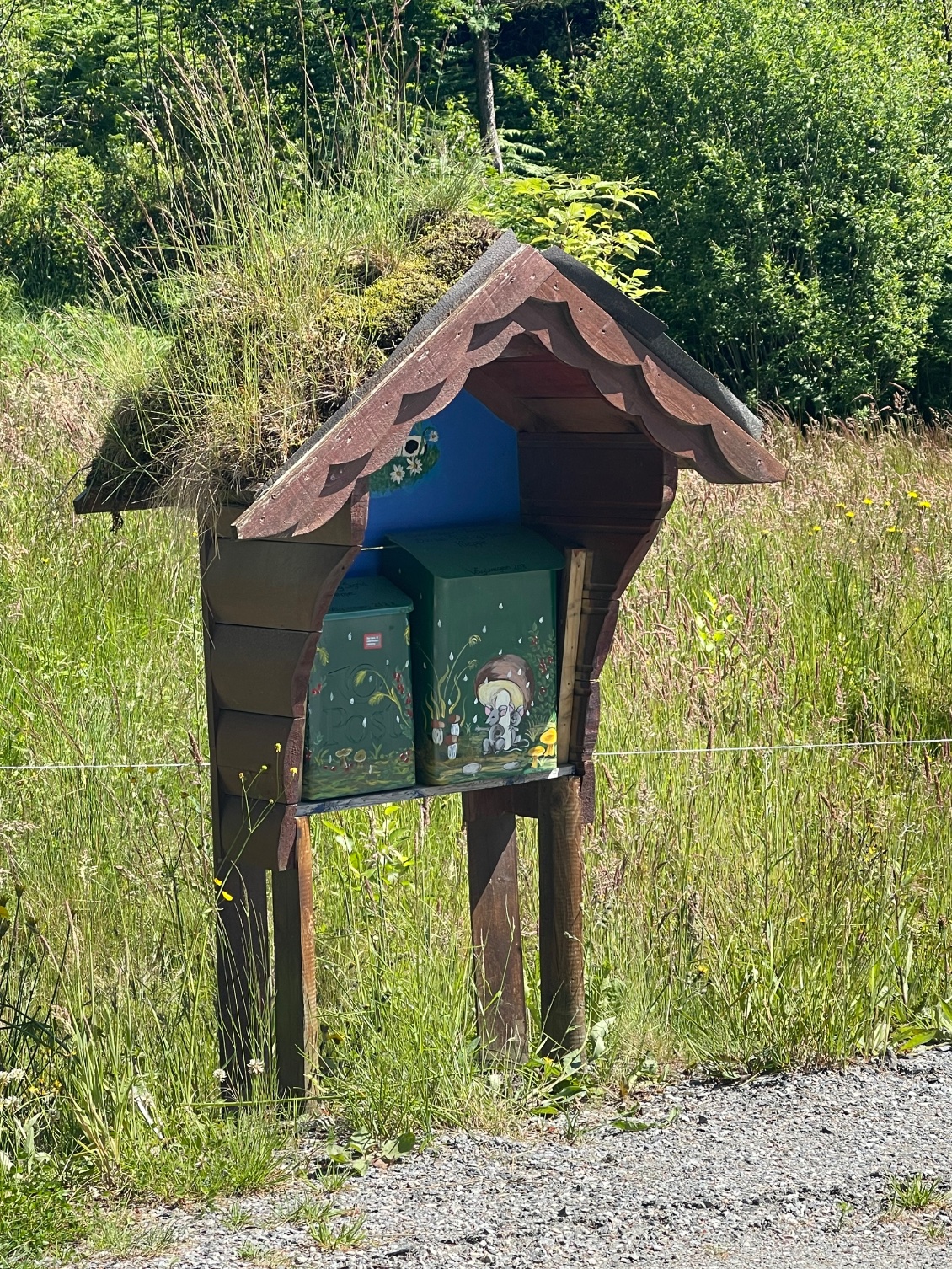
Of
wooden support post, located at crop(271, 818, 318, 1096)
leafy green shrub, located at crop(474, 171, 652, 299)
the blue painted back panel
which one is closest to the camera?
wooden support post, located at crop(271, 818, 318, 1096)

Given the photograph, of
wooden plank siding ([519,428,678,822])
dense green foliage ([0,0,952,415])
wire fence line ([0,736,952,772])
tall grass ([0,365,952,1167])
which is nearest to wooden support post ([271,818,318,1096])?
tall grass ([0,365,952,1167])

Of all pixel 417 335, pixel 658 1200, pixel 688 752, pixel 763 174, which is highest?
pixel 763 174

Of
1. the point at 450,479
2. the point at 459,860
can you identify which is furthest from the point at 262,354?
the point at 459,860

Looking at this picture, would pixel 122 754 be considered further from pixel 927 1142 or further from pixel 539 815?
pixel 927 1142

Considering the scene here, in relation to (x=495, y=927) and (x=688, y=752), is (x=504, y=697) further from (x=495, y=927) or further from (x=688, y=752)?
(x=688, y=752)

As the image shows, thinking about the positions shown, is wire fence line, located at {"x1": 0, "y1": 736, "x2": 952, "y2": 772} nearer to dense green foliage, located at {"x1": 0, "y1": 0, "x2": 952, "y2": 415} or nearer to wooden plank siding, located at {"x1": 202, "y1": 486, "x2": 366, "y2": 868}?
wooden plank siding, located at {"x1": 202, "y1": 486, "x2": 366, "y2": 868}

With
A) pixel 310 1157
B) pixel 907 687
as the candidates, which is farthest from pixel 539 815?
pixel 907 687

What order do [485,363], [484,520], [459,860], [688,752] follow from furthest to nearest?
[688,752]
[459,860]
[484,520]
[485,363]

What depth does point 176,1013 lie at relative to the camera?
3.36 meters

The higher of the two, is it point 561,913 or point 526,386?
point 526,386

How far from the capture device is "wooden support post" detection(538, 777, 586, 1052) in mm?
3580

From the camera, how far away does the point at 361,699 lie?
3135 millimetres

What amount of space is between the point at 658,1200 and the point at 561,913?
2.58ft

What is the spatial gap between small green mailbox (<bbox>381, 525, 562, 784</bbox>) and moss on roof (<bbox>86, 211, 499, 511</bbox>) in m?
0.47
